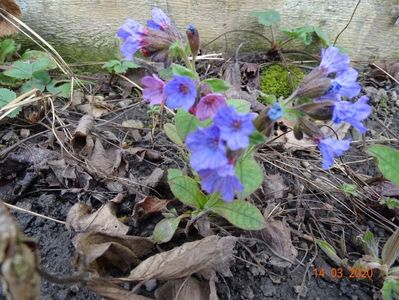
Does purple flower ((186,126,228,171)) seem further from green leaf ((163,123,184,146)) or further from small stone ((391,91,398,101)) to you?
small stone ((391,91,398,101))

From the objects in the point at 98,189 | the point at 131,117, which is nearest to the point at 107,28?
the point at 131,117

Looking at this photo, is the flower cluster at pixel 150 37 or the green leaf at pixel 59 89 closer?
the flower cluster at pixel 150 37

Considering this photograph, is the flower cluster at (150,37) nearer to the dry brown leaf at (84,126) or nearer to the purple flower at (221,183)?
the purple flower at (221,183)

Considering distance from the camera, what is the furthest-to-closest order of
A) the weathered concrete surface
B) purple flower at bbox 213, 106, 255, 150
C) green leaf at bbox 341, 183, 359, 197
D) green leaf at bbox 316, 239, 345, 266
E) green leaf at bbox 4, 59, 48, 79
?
the weathered concrete surface → green leaf at bbox 4, 59, 48, 79 → green leaf at bbox 341, 183, 359, 197 → green leaf at bbox 316, 239, 345, 266 → purple flower at bbox 213, 106, 255, 150

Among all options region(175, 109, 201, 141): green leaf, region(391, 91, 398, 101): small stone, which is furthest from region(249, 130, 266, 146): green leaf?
region(391, 91, 398, 101): small stone

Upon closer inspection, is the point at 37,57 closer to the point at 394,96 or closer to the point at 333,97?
the point at 333,97

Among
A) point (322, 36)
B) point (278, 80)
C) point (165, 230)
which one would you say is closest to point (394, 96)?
point (322, 36)

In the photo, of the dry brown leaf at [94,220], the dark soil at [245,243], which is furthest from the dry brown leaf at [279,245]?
the dry brown leaf at [94,220]

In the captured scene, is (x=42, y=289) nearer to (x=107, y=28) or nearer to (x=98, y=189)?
(x=98, y=189)
